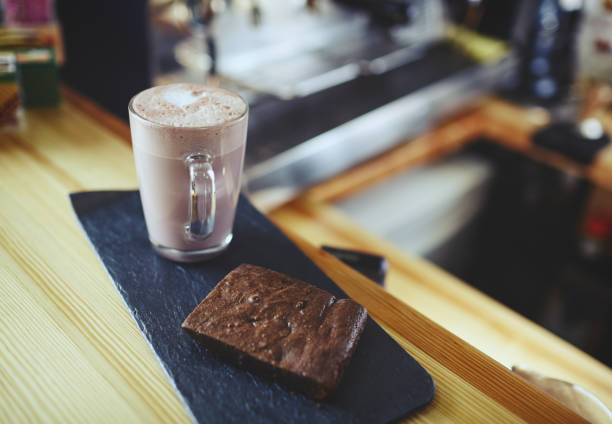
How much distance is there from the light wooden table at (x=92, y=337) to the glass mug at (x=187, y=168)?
11 centimetres

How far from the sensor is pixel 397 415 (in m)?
0.55

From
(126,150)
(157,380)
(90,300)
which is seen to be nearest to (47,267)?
(90,300)

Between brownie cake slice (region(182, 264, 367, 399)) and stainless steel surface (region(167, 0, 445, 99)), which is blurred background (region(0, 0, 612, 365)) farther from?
brownie cake slice (region(182, 264, 367, 399))

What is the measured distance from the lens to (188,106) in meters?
0.69

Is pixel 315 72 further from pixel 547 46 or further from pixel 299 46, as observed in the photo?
pixel 547 46

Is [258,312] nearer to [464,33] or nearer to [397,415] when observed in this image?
[397,415]

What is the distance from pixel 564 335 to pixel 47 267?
1.70m

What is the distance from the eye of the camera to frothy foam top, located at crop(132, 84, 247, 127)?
0.66 metres

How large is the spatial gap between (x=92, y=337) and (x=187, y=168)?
0.74 ft

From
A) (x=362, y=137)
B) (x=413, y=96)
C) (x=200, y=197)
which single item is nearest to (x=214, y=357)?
(x=200, y=197)

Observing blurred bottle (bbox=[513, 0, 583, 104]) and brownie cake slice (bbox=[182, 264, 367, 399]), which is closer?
brownie cake slice (bbox=[182, 264, 367, 399])

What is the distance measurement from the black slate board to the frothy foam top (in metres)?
0.20

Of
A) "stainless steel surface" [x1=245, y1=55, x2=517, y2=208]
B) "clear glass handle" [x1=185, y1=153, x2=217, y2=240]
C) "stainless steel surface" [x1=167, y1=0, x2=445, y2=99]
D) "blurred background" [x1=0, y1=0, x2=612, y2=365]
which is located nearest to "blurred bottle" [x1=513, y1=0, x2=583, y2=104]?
"blurred background" [x1=0, y1=0, x2=612, y2=365]

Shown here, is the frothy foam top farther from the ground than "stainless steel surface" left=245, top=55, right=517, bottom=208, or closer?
farther from the ground
